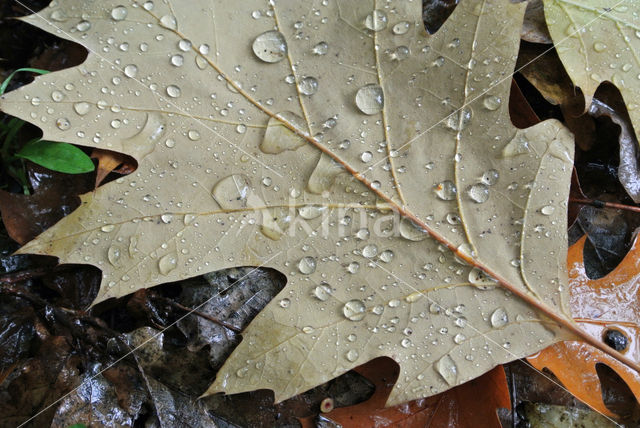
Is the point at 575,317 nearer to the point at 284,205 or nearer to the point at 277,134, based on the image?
the point at 284,205

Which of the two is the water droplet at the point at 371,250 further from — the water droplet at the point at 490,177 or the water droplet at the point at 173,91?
the water droplet at the point at 173,91

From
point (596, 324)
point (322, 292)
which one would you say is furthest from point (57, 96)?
point (596, 324)

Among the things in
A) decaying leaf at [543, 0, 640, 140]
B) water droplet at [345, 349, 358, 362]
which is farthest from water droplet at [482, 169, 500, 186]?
water droplet at [345, 349, 358, 362]

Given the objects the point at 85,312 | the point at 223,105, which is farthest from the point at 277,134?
the point at 85,312

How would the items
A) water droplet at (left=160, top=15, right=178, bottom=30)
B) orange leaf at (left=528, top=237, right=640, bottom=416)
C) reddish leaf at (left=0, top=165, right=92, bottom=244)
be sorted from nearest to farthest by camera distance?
1. water droplet at (left=160, top=15, right=178, bottom=30)
2. orange leaf at (left=528, top=237, right=640, bottom=416)
3. reddish leaf at (left=0, top=165, right=92, bottom=244)

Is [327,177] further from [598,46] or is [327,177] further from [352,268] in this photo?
[598,46]

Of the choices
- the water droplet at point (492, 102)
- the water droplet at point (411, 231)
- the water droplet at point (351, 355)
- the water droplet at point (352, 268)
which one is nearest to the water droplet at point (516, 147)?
the water droplet at point (492, 102)

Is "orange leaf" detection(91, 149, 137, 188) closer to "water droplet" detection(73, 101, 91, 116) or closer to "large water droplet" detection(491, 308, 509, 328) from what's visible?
"water droplet" detection(73, 101, 91, 116)
